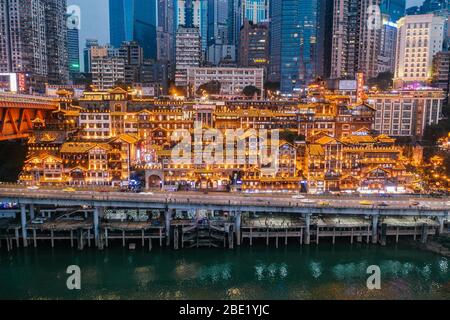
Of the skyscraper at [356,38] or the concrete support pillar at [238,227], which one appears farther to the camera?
the skyscraper at [356,38]

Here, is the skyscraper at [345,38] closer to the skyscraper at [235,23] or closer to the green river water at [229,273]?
the skyscraper at [235,23]

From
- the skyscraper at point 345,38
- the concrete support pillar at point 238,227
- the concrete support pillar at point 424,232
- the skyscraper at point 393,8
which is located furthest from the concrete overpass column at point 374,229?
the skyscraper at point 393,8

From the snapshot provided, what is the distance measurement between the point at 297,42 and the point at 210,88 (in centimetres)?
3821

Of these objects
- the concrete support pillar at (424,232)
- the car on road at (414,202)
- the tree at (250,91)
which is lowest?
the concrete support pillar at (424,232)

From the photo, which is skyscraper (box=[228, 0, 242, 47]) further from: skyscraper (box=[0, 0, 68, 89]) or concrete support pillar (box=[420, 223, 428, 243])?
concrete support pillar (box=[420, 223, 428, 243])

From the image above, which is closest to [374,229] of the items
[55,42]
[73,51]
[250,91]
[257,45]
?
[250,91]

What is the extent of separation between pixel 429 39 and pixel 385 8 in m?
33.7

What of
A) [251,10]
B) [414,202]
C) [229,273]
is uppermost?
[251,10]

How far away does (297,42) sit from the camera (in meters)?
136

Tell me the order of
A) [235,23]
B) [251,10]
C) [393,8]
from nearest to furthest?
[393,8] < [235,23] < [251,10]

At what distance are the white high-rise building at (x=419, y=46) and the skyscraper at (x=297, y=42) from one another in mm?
27380

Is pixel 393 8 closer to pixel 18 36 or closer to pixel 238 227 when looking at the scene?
pixel 18 36

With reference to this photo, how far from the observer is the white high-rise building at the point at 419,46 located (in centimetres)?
12406

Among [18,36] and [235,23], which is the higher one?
[235,23]
